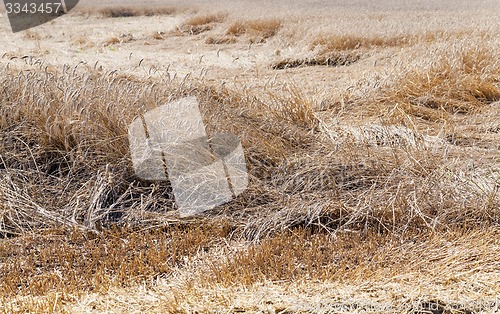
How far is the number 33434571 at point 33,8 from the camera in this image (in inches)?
577

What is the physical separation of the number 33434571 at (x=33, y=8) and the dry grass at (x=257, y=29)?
18.1 feet

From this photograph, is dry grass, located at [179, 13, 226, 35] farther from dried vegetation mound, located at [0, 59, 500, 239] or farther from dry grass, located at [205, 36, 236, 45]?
dried vegetation mound, located at [0, 59, 500, 239]

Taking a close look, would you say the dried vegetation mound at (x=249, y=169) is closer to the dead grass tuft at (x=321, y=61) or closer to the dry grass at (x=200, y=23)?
the dead grass tuft at (x=321, y=61)

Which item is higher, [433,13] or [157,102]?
[157,102]

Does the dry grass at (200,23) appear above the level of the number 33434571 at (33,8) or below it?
below

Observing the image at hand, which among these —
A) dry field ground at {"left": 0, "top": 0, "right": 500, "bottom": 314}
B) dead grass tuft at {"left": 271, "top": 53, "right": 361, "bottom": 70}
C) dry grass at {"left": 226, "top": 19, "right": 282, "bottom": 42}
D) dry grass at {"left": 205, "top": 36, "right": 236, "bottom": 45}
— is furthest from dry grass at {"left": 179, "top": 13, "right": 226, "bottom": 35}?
dry field ground at {"left": 0, "top": 0, "right": 500, "bottom": 314}

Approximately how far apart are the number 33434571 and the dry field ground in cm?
1055

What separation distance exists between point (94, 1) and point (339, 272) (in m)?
14.5

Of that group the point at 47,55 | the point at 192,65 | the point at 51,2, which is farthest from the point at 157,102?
the point at 51,2

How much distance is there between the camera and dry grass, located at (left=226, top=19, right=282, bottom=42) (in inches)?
436

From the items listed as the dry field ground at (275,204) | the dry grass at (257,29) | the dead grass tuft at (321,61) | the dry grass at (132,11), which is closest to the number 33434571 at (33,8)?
the dry grass at (132,11)

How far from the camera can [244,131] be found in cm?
423

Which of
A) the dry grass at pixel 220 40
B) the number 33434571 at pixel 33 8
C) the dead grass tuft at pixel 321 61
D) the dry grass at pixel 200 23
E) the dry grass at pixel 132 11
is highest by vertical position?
the number 33434571 at pixel 33 8

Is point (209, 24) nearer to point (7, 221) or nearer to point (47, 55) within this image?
point (47, 55)
